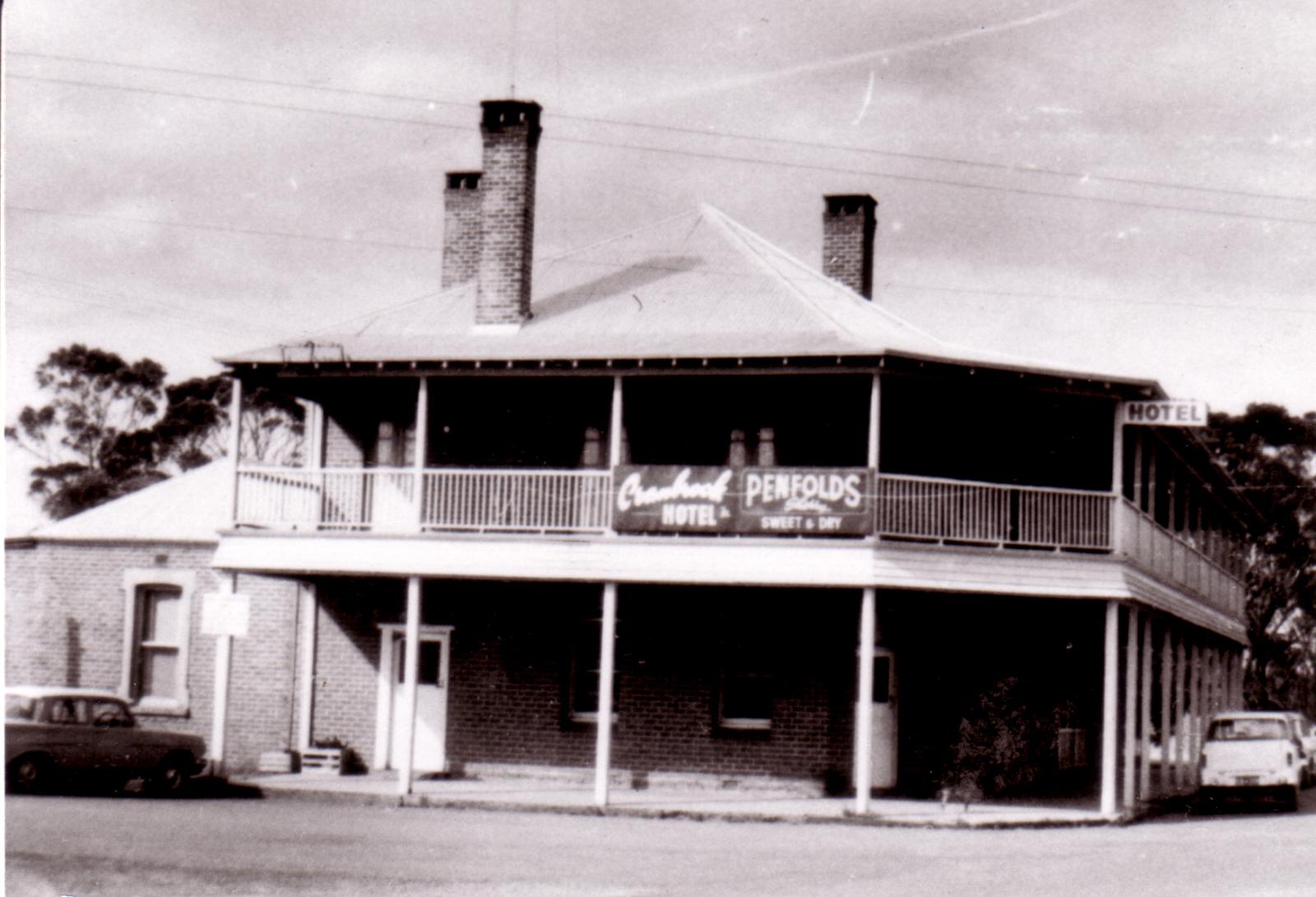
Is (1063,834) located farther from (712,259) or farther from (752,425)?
(712,259)

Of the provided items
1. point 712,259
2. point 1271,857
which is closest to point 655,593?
point 712,259

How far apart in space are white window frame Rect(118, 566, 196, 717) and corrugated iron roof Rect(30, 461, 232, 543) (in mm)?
549

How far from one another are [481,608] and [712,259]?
5.96 metres

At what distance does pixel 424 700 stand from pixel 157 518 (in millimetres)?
5803

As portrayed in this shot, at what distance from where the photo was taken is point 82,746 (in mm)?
19750

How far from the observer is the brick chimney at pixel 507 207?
75.8 feet

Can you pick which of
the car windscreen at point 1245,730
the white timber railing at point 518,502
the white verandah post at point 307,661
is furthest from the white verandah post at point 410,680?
the car windscreen at point 1245,730

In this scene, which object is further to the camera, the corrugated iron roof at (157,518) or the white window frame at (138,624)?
the corrugated iron roof at (157,518)

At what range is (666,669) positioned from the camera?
76.5 feet

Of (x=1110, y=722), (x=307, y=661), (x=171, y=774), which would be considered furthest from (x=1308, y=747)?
(x=171, y=774)

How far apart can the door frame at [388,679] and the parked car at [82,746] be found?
3543 millimetres

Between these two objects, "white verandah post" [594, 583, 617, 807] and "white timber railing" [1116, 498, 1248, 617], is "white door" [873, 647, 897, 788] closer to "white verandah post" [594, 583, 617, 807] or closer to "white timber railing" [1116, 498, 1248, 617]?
"white timber railing" [1116, 498, 1248, 617]

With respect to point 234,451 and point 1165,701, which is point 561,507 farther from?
point 1165,701

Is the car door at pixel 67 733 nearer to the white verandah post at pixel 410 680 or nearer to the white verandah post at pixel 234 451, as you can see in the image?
the white verandah post at pixel 234 451
